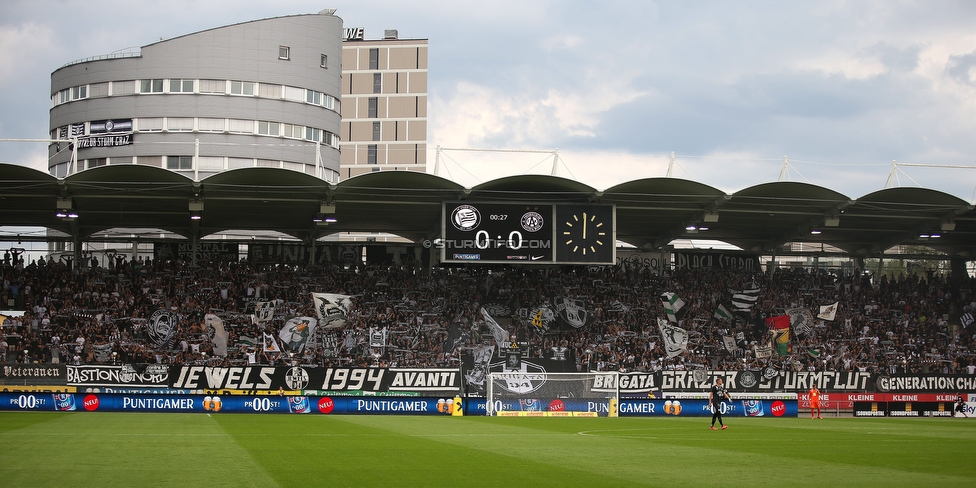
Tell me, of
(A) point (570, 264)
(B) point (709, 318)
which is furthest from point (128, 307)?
(B) point (709, 318)

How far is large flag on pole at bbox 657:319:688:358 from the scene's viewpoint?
143 feet

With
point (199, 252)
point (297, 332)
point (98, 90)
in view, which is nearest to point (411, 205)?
point (297, 332)

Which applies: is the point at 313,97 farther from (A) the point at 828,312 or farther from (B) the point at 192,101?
(A) the point at 828,312

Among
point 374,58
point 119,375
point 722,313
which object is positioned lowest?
point 119,375

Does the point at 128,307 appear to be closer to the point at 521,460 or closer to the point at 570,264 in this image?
the point at 570,264

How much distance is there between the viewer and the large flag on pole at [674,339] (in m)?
43.6

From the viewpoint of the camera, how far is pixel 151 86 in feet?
236

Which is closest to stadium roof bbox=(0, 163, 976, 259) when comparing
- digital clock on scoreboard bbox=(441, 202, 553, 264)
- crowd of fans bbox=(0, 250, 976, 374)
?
digital clock on scoreboard bbox=(441, 202, 553, 264)

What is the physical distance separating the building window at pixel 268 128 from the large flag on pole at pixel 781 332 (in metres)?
46.0

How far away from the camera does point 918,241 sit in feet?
171

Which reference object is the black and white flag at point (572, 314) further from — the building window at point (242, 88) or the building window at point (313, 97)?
the building window at point (242, 88)

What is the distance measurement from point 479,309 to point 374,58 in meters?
62.9

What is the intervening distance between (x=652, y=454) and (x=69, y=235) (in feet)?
146

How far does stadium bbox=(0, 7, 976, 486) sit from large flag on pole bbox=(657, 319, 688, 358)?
14 centimetres
